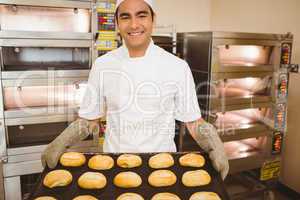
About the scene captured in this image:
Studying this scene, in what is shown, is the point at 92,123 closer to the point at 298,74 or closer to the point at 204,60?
the point at 204,60

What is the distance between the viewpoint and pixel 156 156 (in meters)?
1.28

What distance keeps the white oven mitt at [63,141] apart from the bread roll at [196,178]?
59cm

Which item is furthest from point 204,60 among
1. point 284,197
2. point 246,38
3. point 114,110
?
point 284,197

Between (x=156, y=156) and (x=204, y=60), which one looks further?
(x=204, y=60)

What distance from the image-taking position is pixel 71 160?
1.23 meters

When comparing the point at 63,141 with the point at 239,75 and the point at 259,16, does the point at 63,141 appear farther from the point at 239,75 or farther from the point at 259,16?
the point at 259,16

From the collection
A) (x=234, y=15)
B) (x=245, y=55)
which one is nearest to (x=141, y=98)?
(x=245, y=55)

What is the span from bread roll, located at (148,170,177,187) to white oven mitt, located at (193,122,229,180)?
199 mm

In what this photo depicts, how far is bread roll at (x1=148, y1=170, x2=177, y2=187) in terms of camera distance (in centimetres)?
114

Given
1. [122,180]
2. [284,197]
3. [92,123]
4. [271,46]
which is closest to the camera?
[122,180]

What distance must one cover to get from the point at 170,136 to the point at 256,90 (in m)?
1.44

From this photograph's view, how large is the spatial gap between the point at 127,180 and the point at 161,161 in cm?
20

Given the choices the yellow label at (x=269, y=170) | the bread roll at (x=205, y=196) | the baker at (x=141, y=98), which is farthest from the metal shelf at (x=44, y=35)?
the yellow label at (x=269, y=170)

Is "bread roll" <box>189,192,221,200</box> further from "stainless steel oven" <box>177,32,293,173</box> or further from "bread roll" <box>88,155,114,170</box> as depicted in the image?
"stainless steel oven" <box>177,32,293,173</box>
